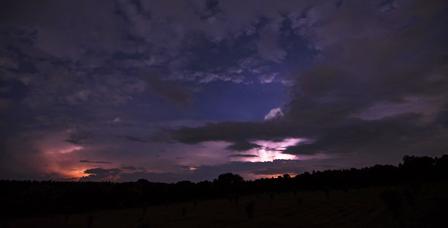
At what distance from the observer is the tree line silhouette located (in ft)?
448

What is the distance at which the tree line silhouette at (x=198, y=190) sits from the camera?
136 meters

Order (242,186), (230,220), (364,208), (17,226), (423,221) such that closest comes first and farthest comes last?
(423,221) → (364,208) → (230,220) → (17,226) → (242,186)

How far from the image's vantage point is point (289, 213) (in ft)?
244

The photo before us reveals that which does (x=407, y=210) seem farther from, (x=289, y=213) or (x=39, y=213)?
(x=39, y=213)

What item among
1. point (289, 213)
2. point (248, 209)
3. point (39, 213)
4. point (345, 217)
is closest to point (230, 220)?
point (248, 209)

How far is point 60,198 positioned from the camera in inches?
5910

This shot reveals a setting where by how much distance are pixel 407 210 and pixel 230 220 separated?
30689 millimetres

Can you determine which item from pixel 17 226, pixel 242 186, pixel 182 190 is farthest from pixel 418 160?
pixel 17 226

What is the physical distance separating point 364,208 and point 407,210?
11480 mm

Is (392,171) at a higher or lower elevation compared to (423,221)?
higher

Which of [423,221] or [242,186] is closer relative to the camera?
[423,221]

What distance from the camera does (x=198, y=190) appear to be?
16738cm

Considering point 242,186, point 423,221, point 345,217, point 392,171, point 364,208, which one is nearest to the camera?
point 423,221

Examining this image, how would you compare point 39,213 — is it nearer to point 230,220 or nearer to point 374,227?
point 230,220
